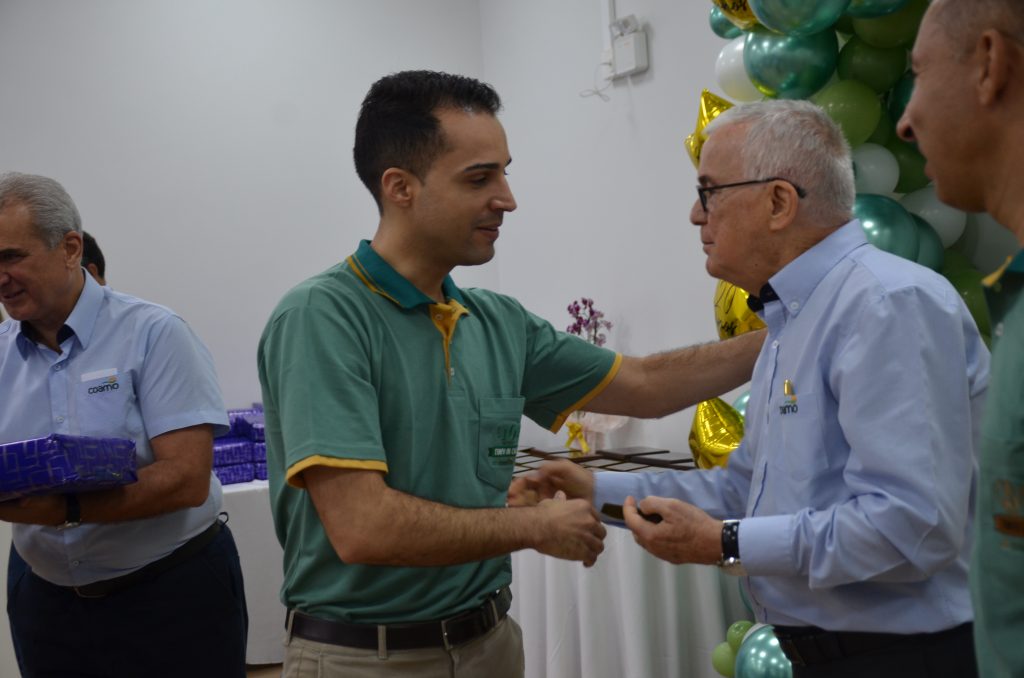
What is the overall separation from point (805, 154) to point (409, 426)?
2.56 feet

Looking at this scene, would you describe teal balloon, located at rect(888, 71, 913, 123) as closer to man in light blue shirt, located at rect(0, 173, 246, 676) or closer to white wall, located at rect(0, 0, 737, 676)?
white wall, located at rect(0, 0, 737, 676)

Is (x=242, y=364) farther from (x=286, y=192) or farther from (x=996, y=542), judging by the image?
(x=996, y=542)

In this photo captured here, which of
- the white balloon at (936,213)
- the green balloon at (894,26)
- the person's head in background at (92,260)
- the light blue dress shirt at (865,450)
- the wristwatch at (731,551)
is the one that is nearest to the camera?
the light blue dress shirt at (865,450)

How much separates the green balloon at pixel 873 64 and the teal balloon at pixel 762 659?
1.40 meters

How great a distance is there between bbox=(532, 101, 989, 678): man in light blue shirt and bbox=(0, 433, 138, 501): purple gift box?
1118 millimetres

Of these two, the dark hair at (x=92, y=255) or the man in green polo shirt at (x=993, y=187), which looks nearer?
the man in green polo shirt at (x=993, y=187)

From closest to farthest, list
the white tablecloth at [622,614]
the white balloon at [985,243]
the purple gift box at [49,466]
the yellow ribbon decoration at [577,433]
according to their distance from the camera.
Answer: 1. the purple gift box at [49,466]
2. the white balloon at [985,243]
3. the white tablecloth at [622,614]
4. the yellow ribbon decoration at [577,433]

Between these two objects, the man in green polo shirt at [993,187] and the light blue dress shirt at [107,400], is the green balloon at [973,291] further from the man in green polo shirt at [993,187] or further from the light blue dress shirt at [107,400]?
the light blue dress shirt at [107,400]

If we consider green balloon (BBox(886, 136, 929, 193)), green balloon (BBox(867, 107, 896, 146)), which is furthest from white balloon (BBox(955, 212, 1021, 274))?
green balloon (BBox(867, 107, 896, 146))

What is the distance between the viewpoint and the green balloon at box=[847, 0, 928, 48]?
2232 mm

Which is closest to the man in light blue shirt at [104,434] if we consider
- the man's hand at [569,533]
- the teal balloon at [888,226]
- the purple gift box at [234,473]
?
the man's hand at [569,533]

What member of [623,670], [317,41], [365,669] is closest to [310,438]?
[365,669]

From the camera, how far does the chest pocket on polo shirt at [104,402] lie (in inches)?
83.8

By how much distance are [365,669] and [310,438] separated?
0.41 meters
